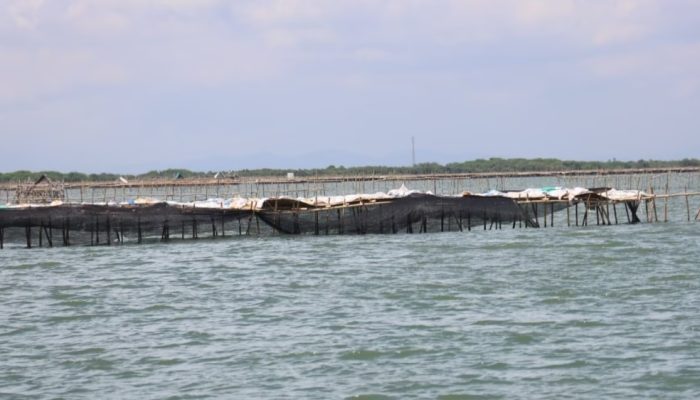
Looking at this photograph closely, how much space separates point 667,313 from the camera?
61.1 feet

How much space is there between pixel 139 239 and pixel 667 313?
2021 centimetres

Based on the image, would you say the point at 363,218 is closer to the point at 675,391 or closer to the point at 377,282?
the point at 377,282

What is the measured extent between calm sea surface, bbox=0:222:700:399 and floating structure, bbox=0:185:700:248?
1.84 m

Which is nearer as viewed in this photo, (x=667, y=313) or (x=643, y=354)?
(x=643, y=354)

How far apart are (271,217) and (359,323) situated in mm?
17279

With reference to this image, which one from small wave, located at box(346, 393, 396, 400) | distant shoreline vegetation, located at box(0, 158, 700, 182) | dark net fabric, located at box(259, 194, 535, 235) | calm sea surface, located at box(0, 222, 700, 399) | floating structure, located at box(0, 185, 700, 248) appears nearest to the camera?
small wave, located at box(346, 393, 396, 400)

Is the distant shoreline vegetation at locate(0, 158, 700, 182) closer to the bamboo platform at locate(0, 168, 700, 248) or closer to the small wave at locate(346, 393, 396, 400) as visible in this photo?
the bamboo platform at locate(0, 168, 700, 248)

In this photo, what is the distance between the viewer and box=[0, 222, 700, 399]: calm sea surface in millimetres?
14109

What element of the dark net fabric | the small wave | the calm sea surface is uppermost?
the dark net fabric

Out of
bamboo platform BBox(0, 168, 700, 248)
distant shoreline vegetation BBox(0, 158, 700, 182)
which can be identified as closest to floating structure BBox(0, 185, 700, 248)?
bamboo platform BBox(0, 168, 700, 248)

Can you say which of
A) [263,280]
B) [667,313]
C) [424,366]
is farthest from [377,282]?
[424,366]

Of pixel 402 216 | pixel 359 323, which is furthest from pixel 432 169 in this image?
pixel 359 323

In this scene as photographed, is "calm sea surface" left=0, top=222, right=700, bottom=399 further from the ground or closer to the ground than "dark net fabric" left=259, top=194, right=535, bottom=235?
closer to the ground

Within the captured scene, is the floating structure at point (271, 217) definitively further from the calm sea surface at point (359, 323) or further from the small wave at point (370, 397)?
the small wave at point (370, 397)
